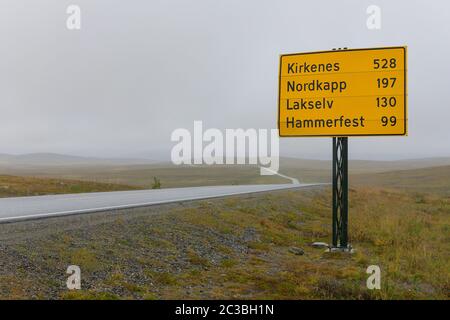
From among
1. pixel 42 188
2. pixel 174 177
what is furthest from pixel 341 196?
pixel 174 177

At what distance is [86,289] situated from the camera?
7.22 metres

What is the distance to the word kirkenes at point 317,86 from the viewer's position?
12789 millimetres

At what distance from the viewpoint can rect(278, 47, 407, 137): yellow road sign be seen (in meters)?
12.4

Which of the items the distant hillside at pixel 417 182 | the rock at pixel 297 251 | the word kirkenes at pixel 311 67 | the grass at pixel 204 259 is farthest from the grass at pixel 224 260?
the distant hillside at pixel 417 182

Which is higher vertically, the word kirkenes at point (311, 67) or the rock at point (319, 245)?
the word kirkenes at point (311, 67)

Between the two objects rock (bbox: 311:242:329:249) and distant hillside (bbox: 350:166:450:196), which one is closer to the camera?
rock (bbox: 311:242:329:249)

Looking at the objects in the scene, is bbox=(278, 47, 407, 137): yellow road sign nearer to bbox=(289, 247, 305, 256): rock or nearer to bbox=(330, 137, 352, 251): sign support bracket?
bbox=(330, 137, 352, 251): sign support bracket

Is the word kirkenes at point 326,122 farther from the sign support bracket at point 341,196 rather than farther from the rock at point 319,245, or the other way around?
the rock at point 319,245

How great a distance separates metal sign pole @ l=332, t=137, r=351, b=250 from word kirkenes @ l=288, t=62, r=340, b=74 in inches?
80.1

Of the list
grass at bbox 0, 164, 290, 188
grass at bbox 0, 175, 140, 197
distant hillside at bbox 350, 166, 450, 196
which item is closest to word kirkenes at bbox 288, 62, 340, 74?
grass at bbox 0, 175, 140, 197

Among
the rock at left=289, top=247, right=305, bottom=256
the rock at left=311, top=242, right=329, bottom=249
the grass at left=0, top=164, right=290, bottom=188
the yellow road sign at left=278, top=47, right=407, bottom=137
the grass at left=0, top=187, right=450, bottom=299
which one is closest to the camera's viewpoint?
the grass at left=0, top=187, right=450, bottom=299
